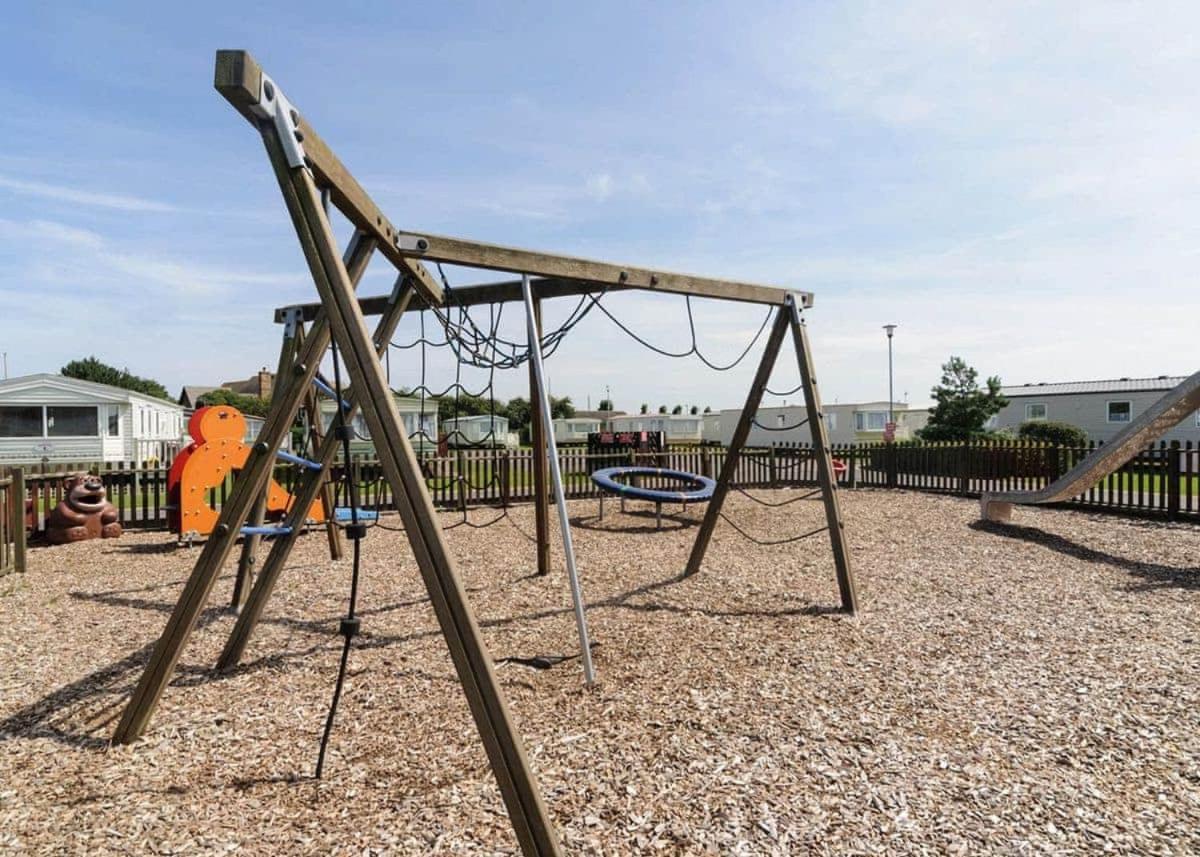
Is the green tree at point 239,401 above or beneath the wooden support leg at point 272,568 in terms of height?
above

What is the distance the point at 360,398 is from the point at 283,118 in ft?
3.82

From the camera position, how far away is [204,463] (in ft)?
26.2

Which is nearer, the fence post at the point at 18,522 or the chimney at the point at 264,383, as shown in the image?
the fence post at the point at 18,522

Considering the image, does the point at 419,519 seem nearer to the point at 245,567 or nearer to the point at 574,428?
the point at 245,567

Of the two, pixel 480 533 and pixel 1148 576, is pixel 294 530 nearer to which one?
pixel 480 533

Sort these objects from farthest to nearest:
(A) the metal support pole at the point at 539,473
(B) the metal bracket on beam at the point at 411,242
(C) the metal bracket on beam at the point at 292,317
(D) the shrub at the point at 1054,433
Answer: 1. (D) the shrub at the point at 1054,433
2. (C) the metal bracket on beam at the point at 292,317
3. (A) the metal support pole at the point at 539,473
4. (B) the metal bracket on beam at the point at 411,242

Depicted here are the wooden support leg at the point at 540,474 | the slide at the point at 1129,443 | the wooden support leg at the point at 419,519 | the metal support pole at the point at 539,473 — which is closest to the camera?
the wooden support leg at the point at 419,519

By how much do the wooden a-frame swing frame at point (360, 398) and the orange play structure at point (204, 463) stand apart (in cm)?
436

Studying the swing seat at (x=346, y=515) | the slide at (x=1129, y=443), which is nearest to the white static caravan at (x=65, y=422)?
the swing seat at (x=346, y=515)

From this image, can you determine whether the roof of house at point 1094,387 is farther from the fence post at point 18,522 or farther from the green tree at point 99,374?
the green tree at point 99,374

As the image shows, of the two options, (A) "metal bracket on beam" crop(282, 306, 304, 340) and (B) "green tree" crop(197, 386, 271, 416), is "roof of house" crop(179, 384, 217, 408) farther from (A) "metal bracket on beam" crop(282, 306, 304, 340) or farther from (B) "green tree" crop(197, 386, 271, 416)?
(A) "metal bracket on beam" crop(282, 306, 304, 340)

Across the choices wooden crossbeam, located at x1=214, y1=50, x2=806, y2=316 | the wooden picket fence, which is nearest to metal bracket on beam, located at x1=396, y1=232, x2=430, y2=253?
wooden crossbeam, located at x1=214, y1=50, x2=806, y2=316

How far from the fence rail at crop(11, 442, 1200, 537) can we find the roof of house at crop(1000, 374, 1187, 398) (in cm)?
2221

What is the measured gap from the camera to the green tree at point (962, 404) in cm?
3266
